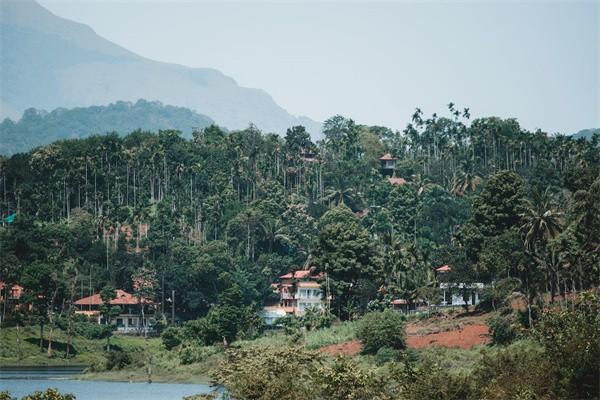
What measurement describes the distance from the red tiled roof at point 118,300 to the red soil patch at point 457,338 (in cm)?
5774

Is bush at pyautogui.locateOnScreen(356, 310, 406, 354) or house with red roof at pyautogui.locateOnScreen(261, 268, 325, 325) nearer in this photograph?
bush at pyautogui.locateOnScreen(356, 310, 406, 354)

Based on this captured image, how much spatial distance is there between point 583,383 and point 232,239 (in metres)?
114

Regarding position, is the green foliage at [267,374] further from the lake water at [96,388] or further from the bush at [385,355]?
the bush at [385,355]

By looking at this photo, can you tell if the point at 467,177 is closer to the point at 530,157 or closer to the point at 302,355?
the point at 530,157

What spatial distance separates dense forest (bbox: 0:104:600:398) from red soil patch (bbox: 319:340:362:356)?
265 cm

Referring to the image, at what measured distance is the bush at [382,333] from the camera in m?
103

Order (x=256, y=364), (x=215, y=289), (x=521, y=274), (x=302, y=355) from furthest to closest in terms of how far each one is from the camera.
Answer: (x=215, y=289), (x=521, y=274), (x=302, y=355), (x=256, y=364)

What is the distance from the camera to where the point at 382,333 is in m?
103

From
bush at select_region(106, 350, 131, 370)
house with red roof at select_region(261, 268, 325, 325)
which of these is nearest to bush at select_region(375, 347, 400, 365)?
bush at select_region(106, 350, 131, 370)

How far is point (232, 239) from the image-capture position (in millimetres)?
170250

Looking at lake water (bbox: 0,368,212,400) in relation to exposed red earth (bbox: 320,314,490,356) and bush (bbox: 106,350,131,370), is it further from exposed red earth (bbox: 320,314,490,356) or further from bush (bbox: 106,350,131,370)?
exposed red earth (bbox: 320,314,490,356)

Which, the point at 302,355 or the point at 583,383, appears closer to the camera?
the point at 583,383

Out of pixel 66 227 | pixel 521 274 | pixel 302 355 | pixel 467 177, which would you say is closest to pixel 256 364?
pixel 302 355

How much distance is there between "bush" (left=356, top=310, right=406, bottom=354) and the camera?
103125 mm
